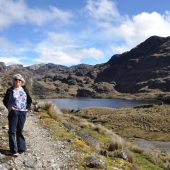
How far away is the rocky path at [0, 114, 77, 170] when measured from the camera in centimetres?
1116

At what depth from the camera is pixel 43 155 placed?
12422 mm

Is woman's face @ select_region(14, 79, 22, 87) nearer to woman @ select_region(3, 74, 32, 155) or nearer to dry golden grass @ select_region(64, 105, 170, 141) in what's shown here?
woman @ select_region(3, 74, 32, 155)

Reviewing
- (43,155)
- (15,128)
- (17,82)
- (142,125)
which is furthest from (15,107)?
(142,125)

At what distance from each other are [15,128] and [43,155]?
59.0 inches

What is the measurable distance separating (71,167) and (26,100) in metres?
2.43

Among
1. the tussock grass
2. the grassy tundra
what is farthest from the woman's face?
the tussock grass

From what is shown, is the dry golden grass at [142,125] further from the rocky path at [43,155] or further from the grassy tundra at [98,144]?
the rocky path at [43,155]

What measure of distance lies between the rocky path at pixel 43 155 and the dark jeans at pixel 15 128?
0.96ft

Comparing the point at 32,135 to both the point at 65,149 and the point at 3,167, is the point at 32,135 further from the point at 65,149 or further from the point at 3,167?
the point at 3,167

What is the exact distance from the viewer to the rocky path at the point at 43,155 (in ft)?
36.6

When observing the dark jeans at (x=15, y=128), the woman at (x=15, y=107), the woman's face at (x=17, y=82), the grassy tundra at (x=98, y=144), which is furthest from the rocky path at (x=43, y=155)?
the woman's face at (x=17, y=82)

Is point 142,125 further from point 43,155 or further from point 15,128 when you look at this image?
point 15,128

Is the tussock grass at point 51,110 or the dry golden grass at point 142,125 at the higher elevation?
the tussock grass at point 51,110

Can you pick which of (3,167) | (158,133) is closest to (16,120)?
(3,167)
